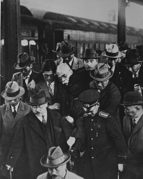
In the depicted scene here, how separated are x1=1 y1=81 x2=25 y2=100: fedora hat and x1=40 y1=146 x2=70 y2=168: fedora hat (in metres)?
0.81

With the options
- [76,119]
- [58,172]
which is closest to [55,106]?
[76,119]

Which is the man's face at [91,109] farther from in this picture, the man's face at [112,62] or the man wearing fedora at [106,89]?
the man's face at [112,62]

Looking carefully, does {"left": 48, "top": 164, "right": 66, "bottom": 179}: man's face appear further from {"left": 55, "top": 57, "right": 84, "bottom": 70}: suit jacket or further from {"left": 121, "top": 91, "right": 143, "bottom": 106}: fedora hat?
{"left": 55, "top": 57, "right": 84, "bottom": 70}: suit jacket

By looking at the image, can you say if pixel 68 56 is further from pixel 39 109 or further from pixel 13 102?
pixel 13 102

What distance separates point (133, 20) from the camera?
328 cm

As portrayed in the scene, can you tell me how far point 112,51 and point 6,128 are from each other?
1653 mm

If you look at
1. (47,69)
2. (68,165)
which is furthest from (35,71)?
(68,165)

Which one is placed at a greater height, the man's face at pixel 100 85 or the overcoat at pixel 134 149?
the man's face at pixel 100 85

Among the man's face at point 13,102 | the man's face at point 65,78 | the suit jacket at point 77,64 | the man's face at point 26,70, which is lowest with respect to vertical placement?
the man's face at point 13,102

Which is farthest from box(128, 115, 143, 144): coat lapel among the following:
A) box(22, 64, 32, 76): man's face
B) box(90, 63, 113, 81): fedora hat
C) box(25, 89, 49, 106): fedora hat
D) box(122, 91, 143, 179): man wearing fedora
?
box(22, 64, 32, 76): man's face

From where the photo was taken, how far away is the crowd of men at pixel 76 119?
3.09 metres

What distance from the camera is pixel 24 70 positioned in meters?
3.70

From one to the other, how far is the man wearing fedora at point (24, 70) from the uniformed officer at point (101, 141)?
2.69ft

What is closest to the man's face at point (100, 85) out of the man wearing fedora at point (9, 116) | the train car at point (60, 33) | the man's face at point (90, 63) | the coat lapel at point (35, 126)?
the man's face at point (90, 63)
